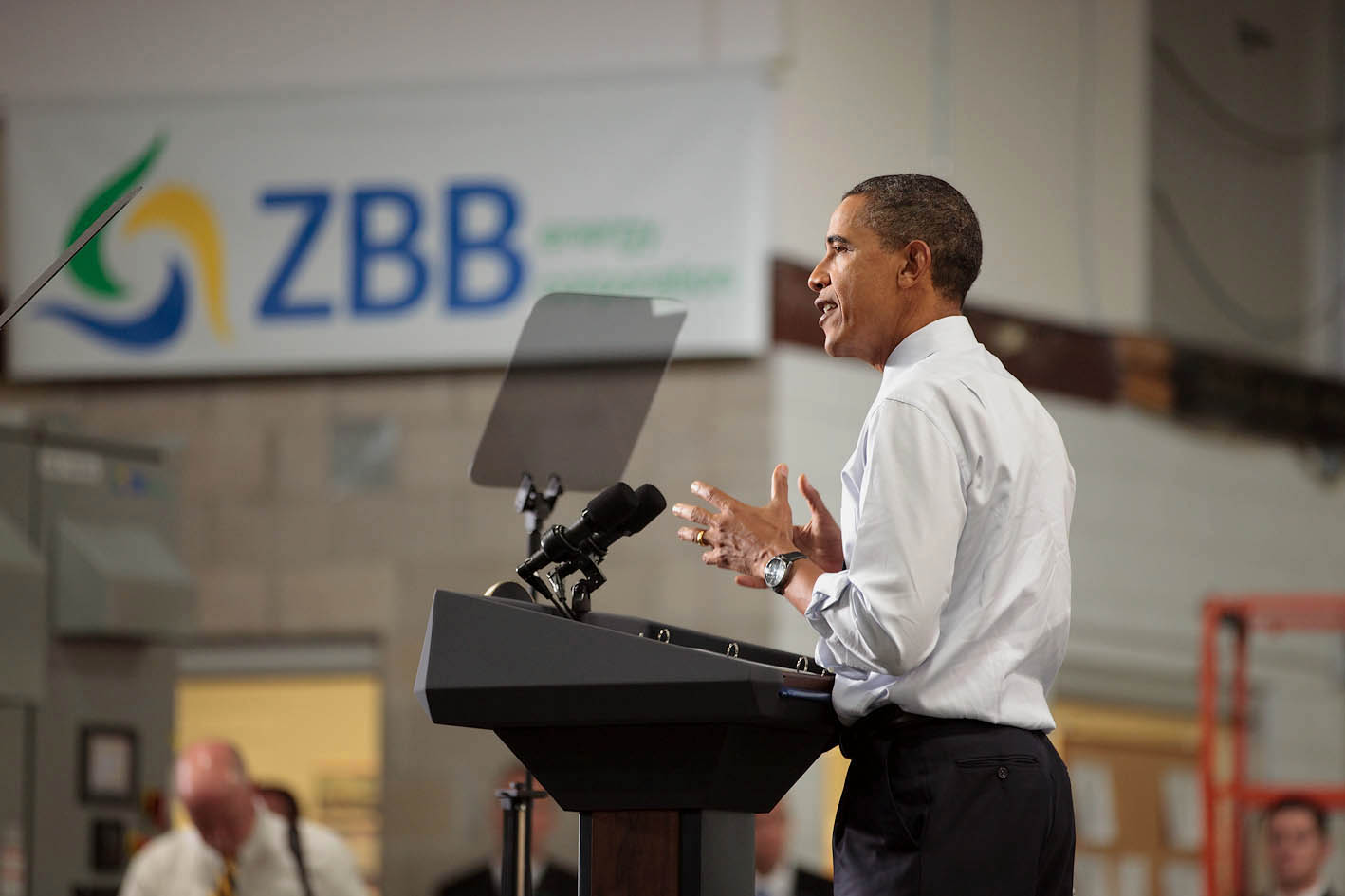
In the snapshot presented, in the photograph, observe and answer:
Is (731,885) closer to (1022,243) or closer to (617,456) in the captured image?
(617,456)

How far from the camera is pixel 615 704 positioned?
5.74 ft

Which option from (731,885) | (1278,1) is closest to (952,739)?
(731,885)

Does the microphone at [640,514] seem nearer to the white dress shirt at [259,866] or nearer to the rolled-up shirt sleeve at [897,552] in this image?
the rolled-up shirt sleeve at [897,552]

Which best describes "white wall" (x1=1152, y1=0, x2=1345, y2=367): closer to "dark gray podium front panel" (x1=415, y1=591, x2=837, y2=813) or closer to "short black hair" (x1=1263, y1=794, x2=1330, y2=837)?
"short black hair" (x1=1263, y1=794, x2=1330, y2=837)

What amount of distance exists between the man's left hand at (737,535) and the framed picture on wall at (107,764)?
135 inches

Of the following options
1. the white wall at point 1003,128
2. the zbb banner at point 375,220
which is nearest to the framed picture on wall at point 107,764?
the zbb banner at point 375,220

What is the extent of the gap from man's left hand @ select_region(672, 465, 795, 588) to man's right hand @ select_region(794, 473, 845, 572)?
0.26 ft

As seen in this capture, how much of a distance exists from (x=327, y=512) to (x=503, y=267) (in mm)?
1193

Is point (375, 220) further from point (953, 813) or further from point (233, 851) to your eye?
point (953, 813)

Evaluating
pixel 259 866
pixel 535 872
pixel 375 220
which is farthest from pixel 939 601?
pixel 375 220

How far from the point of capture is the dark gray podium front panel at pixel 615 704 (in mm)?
1729

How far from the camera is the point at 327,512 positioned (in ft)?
23.9

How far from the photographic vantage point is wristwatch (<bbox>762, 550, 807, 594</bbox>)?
6.26 ft

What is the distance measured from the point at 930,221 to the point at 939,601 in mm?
430
